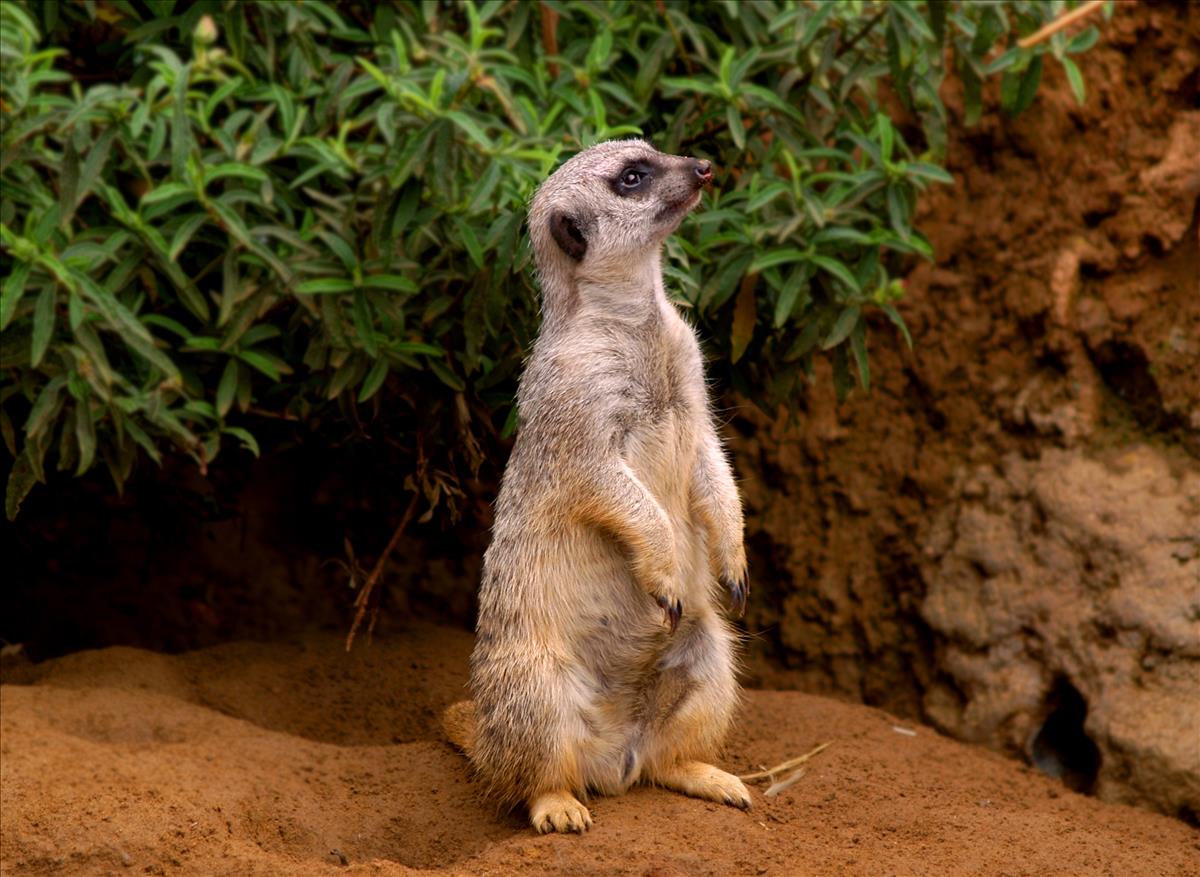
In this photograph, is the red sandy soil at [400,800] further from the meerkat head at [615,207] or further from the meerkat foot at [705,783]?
the meerkat head at [615,207]

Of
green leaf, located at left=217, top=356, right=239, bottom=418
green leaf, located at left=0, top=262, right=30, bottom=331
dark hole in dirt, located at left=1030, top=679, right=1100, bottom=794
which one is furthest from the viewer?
dark hole in dirt, located at left=1030, top=679, right=1100, bottom=794

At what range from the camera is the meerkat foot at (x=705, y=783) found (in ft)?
11.7

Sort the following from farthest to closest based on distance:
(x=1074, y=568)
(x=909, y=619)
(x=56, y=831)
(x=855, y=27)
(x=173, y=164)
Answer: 1. (x=909, y=619)
2. (x=1074, y=568)
3. (x=855, y=27)
4. (x=173, y=164)
5. (x=56, y=831)

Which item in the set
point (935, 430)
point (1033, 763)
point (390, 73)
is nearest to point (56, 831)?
point (390, 73)

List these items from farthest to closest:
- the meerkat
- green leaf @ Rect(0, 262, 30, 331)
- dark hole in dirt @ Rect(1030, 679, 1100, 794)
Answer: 1. dark hole in dirt @ Rect(1030, 679, 1100, 794)
2. green leaf @ Rect(0, 262, 30, 331)
3. the meerkat

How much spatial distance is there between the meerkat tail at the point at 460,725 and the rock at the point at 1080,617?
5.95 ft

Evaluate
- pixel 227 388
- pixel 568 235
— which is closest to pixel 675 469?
pixel 568 235

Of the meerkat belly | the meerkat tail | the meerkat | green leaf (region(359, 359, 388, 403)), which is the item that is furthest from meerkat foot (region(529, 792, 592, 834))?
green leaf (region(359, 359, 388, 403))

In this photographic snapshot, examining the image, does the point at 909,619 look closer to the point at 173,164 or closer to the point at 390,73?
the point at 390,73

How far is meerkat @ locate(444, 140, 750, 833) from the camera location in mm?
3461

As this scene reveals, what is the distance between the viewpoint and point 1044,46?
440 centimetres

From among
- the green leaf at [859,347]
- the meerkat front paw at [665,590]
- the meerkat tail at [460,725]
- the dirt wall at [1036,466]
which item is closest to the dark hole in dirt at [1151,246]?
the dirt wall at [1036,466]

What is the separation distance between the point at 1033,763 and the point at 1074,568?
66 cm

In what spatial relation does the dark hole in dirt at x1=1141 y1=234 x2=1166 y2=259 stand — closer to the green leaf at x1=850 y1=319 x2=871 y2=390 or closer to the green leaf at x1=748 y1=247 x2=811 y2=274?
the green leaf at x1=850 y1=319 x2=871 y2=390
